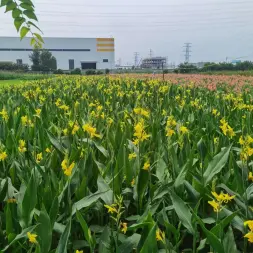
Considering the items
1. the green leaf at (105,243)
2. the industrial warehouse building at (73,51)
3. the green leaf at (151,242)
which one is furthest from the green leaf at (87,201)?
the industrial warehouse building at (73,51)

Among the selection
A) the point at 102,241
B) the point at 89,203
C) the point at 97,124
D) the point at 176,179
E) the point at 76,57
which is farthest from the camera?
the point at 76,57

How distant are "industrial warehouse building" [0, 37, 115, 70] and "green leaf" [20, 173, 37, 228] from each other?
86.3m

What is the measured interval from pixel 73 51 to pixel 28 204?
91.4 metres

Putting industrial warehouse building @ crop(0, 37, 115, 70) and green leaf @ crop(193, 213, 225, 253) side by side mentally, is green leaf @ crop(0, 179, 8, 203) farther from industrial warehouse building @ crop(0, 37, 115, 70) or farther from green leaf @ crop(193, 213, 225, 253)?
industrial warehouse building @ crop(0, 37, 115, 70)

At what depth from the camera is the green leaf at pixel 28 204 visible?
1.41 meters

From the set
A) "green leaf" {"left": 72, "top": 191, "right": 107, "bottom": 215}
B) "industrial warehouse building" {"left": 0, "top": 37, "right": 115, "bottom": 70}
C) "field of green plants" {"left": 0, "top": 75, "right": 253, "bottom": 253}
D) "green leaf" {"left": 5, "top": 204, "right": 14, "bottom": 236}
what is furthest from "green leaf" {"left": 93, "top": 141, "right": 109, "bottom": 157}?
"industrial warehouse building" {"left": 0, "top": 37, "right": 115, "bottom": 70}

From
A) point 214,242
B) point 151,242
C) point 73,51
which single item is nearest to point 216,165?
point 214,242

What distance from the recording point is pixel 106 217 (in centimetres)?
167

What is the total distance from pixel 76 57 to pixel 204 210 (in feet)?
296

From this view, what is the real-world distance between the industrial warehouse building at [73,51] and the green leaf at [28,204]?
86.3 metres

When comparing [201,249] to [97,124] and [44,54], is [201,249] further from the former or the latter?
[44,54]

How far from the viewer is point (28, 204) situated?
1426 mm

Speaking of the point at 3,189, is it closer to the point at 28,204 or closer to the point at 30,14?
the point at 28,204

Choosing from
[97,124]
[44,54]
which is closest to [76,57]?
[44,54]
